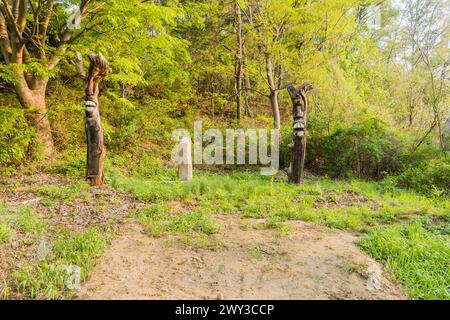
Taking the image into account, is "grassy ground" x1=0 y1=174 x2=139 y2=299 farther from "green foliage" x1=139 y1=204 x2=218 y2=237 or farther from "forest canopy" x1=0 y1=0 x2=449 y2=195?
"forest canopy" x1=0 y1=0 x2=449 y2=195

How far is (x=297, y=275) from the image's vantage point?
311cm

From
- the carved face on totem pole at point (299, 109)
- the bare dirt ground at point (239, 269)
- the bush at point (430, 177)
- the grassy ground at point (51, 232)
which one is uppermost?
the carved face on totem pole at point (299, 109)

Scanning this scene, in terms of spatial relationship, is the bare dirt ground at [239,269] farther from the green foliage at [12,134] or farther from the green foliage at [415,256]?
the green foliage at [12,134]

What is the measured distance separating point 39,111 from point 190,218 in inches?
216

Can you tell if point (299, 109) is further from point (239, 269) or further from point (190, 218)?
point (239, 269)

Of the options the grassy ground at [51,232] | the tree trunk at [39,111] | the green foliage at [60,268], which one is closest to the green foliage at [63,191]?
the grassy ground at [51,232]

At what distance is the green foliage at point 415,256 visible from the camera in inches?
116

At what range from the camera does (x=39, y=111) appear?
7.48 meters

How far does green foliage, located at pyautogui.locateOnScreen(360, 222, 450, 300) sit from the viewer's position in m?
2.94

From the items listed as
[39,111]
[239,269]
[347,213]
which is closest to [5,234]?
[239,269]

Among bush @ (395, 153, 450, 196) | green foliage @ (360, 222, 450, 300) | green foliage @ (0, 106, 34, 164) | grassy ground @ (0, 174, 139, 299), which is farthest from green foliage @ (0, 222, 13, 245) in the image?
bush @ (395, 153, 450, 196)

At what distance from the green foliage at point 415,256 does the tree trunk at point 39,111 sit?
24.3 ft
